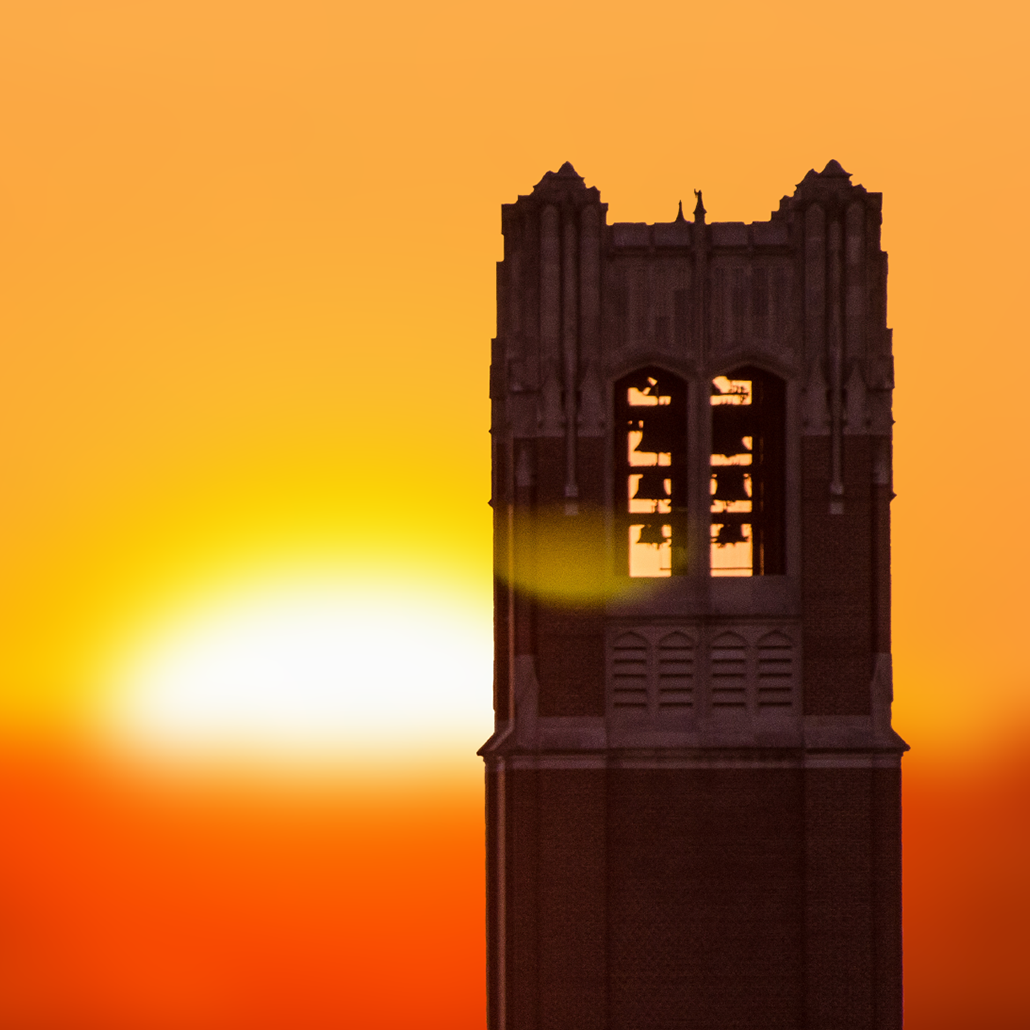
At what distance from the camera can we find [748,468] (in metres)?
58.4

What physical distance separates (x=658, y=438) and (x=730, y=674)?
17.6 ft

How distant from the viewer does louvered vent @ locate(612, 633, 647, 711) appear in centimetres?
5744

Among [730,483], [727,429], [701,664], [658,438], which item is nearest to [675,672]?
[701,664]

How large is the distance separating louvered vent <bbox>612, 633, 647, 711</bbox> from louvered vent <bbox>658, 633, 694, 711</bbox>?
37 centimetres

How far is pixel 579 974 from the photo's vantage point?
57250mm

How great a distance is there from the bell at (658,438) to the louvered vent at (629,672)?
4095 mm

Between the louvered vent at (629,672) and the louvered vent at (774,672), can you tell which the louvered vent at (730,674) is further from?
the louvered vent at (629,672)

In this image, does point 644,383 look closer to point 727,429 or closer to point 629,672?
point 727,429

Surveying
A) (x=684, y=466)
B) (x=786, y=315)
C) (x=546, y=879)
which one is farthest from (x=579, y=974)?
(x=786, y=315)

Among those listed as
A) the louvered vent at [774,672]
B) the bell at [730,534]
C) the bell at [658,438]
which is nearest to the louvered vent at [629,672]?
the louvered vent at [774,672]

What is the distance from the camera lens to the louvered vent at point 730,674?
5753 centimetres

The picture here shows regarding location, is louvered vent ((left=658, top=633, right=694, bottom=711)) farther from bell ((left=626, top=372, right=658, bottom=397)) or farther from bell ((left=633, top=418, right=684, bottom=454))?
bell ((left=626, top=372, right=658, bottom=397))

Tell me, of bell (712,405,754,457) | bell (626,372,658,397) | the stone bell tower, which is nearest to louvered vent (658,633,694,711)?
the stone bell tower

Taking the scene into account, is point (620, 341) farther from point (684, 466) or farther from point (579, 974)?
point (579, 974)
